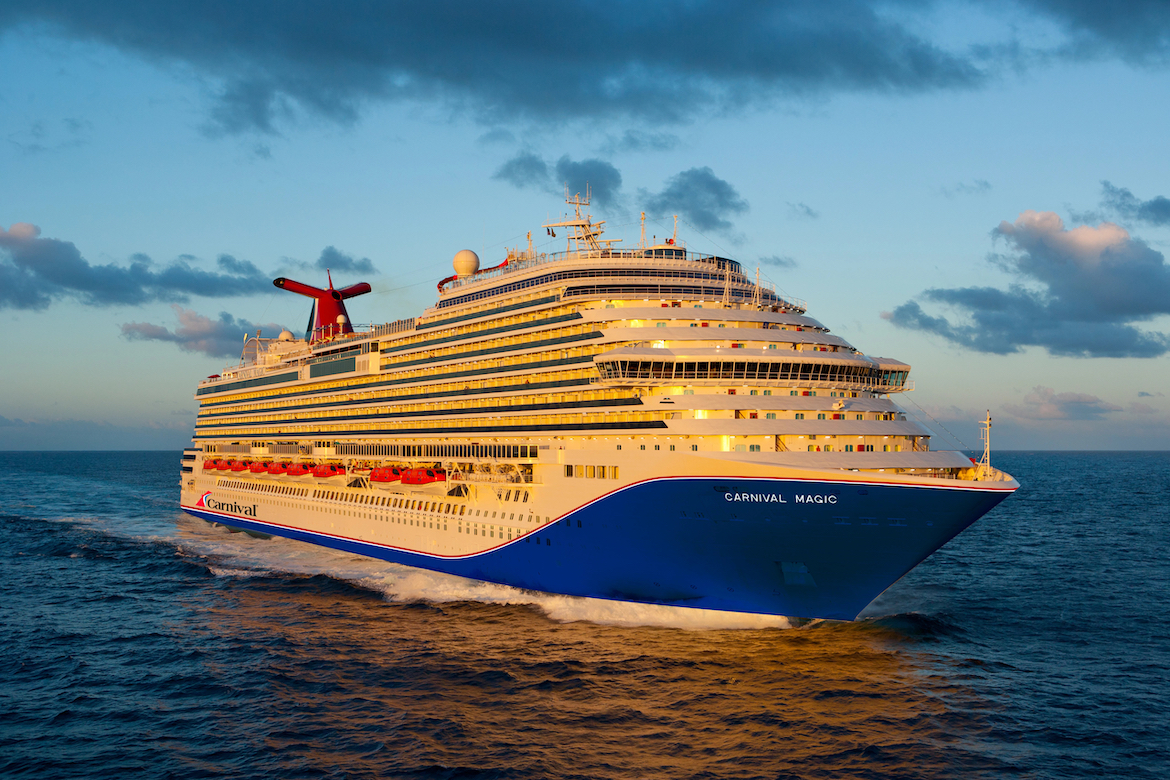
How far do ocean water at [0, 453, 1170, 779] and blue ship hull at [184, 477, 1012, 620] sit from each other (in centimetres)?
146

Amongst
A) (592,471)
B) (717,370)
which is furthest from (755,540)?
(592,471)

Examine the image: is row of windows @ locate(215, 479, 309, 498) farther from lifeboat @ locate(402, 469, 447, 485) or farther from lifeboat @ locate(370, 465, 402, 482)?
lifeboat @ locate(402, 469, 447, 485)

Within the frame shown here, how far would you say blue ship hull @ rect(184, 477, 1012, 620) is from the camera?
26.8 metres

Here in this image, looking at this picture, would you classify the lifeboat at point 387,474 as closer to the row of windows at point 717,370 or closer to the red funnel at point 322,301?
the row of windows at point 717,370

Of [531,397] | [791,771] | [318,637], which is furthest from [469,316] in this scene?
[791,771]

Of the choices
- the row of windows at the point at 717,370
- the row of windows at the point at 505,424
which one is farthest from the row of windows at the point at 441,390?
the row of windows at the point at 717,370

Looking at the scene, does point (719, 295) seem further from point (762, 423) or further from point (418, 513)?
point (418, 513)

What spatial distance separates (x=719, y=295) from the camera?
37375mm

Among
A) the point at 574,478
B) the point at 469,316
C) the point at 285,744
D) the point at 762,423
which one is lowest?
the point at 285,744

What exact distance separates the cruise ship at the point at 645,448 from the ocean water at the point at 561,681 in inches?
97.6

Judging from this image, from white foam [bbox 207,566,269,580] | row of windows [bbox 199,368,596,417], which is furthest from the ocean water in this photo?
row of windows [bbox 199,368,596,417]

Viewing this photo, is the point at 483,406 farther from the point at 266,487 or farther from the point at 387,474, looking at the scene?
the point at 266,487

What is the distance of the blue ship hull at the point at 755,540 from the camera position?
26.8m

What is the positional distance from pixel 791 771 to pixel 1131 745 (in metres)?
10.3
